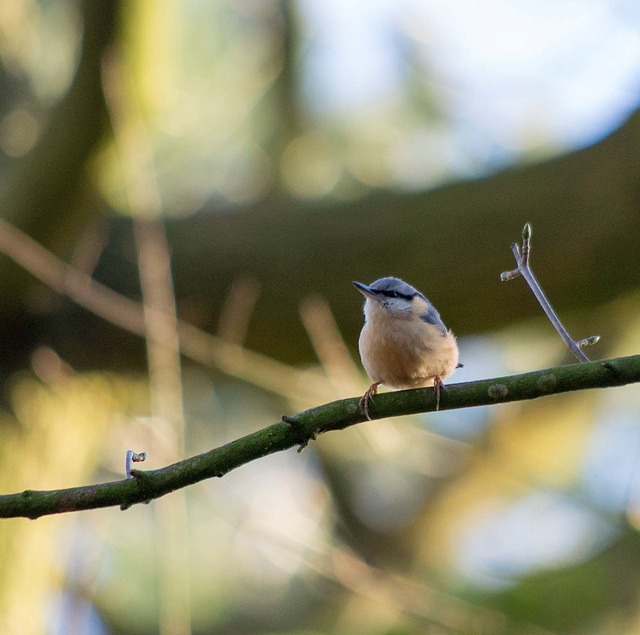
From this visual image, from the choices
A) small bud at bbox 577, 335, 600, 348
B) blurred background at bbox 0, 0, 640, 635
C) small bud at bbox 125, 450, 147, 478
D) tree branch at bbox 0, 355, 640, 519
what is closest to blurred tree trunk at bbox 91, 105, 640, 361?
blurred background at bbox 0, 0, 640, 635

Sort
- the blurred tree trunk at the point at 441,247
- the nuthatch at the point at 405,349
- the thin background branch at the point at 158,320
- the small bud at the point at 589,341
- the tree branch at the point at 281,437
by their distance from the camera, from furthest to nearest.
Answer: the blurred tree trunk at the point at 441,247 → the thin background branch at the point at 158,320 → the nuthatch at the point at 405,349 → the small bud at the point at 589,341 → the tree branch at the point at 281,437

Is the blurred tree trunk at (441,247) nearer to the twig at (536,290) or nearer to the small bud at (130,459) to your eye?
the twig at (536,290)

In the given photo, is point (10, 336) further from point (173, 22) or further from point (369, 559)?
point (369, 559)

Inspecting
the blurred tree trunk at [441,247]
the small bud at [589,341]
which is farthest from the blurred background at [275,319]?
the small bud at [589,341]

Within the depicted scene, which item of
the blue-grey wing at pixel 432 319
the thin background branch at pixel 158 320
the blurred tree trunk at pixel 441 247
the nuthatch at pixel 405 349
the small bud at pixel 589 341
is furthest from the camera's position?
the blurred tree trunk at pixel 441 247

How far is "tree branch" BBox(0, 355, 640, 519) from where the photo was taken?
158 centimetres

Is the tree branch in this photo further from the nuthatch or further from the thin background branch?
the thin background branch

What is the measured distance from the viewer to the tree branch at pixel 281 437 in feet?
5.17

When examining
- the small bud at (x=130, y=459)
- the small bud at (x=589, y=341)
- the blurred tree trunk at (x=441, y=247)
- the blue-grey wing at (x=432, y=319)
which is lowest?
the small bud at (x=130, y=459)

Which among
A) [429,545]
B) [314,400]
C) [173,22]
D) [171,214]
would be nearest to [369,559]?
[429,545]

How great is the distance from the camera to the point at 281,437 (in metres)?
1.70

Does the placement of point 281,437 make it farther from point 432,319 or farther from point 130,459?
point 432,319

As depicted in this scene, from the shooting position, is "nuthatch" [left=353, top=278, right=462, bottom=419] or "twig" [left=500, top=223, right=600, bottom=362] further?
"nuthatch" [left=353, top=278, right=462, bottom=419]

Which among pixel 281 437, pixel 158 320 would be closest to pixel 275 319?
pixel 158 320
